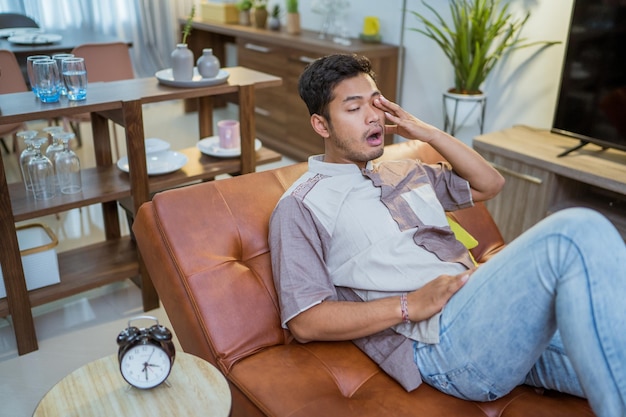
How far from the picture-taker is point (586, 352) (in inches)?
45.6

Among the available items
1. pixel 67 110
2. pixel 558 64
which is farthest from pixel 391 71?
pixel 67 110

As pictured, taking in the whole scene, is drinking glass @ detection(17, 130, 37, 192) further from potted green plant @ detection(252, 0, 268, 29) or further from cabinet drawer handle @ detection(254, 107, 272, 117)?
potted green plant @ detection(252, 0, 268, 29)

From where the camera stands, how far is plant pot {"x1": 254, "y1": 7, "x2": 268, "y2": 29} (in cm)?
438

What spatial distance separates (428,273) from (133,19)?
4440 mm

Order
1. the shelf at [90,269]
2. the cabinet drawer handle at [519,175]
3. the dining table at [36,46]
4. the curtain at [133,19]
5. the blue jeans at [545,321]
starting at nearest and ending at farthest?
the blue jeans at [545,321]
the shelf at [90,269]
the cabinet drawer handle at [519,175]
the dining table at [36,46]
the curtain at [133,19]

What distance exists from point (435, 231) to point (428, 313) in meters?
0.32

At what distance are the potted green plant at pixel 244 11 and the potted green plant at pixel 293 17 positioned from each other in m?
0.42

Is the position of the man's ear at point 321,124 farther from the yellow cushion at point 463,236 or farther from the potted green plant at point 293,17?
the potted green plant at point 293,17

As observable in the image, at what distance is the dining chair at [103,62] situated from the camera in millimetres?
3424

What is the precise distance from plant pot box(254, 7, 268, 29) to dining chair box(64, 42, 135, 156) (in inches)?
44.6

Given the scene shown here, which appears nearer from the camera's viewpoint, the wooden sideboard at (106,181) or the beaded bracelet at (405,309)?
the beaded bracelet at (405,309)

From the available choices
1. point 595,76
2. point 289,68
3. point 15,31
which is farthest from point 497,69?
point 15,31

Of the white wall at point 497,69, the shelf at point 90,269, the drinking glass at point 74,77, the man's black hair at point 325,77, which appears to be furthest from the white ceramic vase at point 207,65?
the white wall at point 497,69

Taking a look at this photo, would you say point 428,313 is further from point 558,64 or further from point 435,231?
point 558,64
